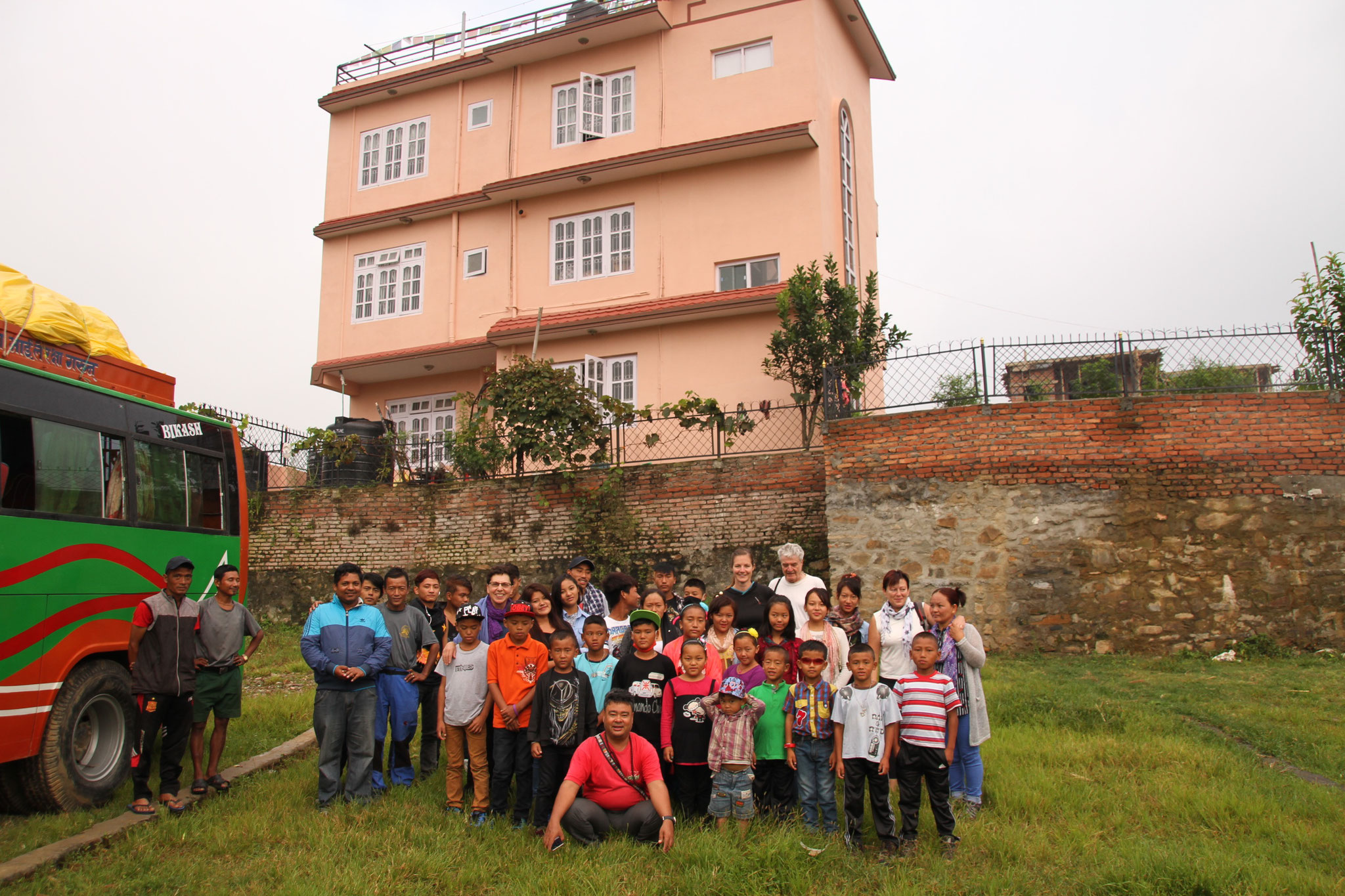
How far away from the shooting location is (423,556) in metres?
15.3

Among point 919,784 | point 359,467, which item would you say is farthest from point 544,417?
point 919,784

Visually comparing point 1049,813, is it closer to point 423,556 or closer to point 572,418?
point 572,418

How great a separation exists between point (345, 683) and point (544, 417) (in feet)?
25.4

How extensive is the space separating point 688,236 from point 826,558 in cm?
750

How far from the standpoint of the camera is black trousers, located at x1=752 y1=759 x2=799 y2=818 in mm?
6074

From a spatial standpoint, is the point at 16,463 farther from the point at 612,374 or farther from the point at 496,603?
the point at 612,374

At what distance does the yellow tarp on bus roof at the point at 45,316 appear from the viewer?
287 inches

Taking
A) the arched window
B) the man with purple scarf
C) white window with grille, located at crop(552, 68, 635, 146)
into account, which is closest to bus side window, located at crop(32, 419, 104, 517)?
the man with purple scarf

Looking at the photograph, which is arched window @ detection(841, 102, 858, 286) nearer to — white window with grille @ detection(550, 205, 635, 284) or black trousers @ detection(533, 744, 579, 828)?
white window with grille @ detection(550, 205, 635, 284)

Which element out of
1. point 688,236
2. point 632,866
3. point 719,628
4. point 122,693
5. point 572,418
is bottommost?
point 632,866

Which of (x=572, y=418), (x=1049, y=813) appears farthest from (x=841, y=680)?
(x=572, y=418)

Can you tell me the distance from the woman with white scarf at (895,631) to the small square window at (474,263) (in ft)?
48.0

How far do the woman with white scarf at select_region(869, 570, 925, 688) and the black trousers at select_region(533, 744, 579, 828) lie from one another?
2.30 meters

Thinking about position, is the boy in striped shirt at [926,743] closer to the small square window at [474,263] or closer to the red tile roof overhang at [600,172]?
the red tile roof overhang at [600,172]
